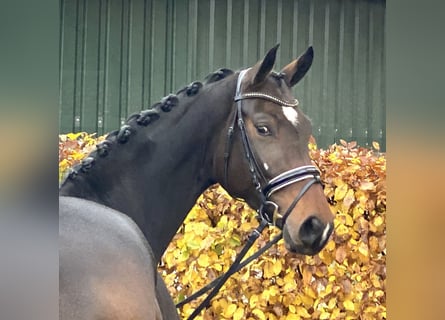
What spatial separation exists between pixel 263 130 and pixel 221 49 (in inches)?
16.8

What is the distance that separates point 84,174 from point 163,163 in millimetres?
288

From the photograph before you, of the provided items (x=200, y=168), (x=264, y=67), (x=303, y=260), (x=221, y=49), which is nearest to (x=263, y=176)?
(x=200, y=168)

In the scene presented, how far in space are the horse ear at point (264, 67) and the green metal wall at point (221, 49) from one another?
0.18 meters

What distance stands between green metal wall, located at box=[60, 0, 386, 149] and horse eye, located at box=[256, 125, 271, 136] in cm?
23

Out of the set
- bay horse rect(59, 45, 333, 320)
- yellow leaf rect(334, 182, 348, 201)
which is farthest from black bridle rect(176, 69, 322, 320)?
yellow leaf rect(334, 182, 348, 201)

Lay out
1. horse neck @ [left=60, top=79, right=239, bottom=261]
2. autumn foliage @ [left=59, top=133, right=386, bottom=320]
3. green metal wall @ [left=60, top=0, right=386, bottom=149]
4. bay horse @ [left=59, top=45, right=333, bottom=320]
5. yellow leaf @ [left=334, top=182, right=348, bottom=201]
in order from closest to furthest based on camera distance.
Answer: bay horse @ [left=59, top=45, right=333, bottom=320] < horse neck @ [left=60, top=79, right=239, bottom=261] < green metal wall @ [left=60, top=0, right=386, bottom=149] < autumn foliage @ [left=59, top=133, right=386, bottom=320] < yellow leaf @ [left=334, top=182, right=348, bottom=201]

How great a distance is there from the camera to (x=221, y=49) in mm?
2510

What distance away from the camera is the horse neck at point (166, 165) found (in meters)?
2.31

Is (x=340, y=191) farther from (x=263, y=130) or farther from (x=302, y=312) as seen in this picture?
(x=263, y=130)

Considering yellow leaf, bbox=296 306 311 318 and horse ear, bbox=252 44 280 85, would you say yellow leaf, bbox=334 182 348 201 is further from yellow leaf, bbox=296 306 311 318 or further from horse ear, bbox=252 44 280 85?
horse ear, bbox=252 44 280 85

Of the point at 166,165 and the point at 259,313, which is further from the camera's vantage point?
the point at 259,313

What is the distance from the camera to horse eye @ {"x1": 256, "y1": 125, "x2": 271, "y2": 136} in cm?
227

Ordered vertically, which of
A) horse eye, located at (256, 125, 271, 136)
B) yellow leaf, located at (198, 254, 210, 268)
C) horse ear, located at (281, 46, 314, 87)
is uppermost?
horse ear, located at (281, 46, 314, 87)
